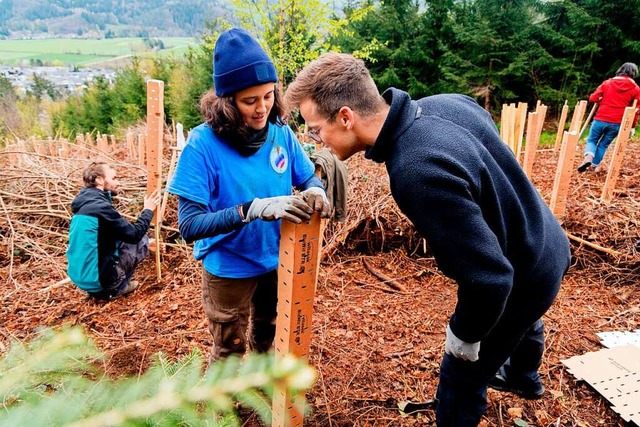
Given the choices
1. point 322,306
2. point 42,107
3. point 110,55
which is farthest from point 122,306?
point 110,55

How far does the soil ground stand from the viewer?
2.44 meters

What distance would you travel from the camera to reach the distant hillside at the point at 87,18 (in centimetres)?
7331

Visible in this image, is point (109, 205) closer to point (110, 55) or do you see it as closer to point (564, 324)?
point (564, 324)

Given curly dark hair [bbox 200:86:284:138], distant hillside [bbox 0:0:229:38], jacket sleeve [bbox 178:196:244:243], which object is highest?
distant hillside [bbox 0:0:229:38]

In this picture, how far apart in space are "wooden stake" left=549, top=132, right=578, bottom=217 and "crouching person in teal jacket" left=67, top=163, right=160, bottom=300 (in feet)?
12.0

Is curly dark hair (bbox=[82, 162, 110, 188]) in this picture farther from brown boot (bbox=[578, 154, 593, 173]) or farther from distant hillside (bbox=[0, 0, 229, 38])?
distant hillside (bbox=[0, 0, 229, 38])

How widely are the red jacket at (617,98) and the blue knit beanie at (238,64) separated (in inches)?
263

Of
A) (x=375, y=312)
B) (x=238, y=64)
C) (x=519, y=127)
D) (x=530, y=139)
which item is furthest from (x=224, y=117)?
(x=519, y=127)

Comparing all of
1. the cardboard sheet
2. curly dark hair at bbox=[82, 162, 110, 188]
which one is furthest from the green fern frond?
curly dark hair at bbox=[82, 162, 110, 188]

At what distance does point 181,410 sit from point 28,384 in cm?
21

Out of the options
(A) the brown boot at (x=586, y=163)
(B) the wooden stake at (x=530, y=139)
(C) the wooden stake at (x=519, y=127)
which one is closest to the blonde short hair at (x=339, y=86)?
(B) the wooden stake at (x=530, y=139)

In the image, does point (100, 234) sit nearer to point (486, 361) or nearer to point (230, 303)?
point (230, 303)

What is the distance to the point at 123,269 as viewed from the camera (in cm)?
363

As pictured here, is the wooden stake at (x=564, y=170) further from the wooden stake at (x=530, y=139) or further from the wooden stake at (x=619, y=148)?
the wooden stake at (x=619, y=148)
